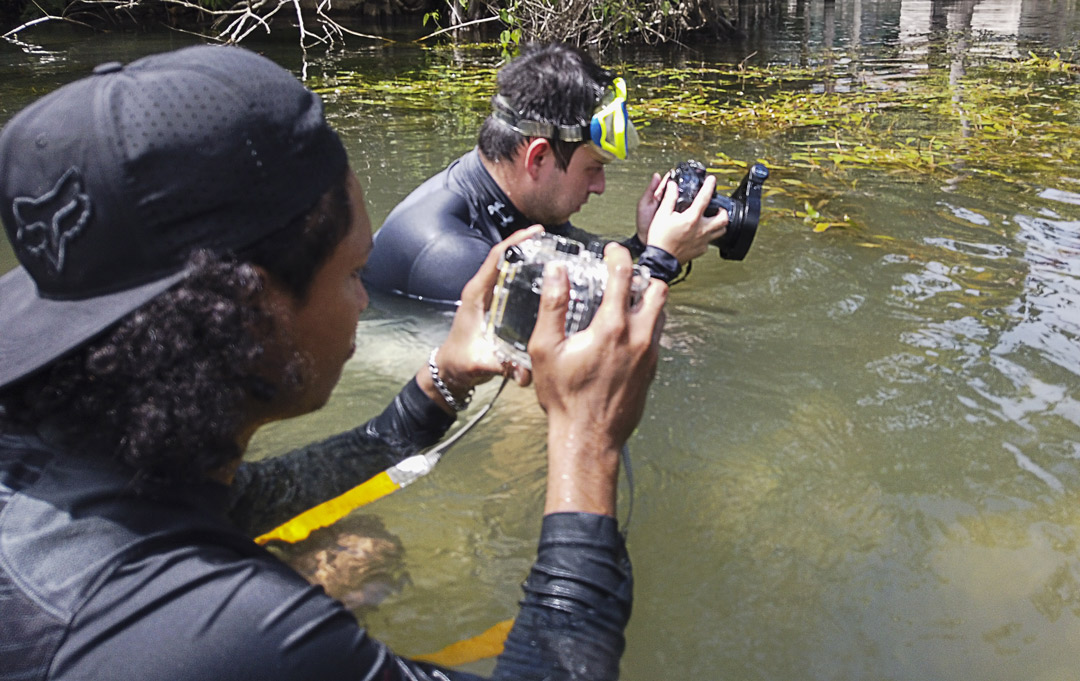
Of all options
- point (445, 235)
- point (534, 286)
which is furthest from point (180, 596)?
point (445, 235)

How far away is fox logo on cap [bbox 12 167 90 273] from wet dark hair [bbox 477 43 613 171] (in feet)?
7.63

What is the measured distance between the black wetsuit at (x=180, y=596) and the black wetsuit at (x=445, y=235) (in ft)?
6.24

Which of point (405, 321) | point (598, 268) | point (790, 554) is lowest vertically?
point (790, 554)

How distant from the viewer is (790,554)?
8.25 feet

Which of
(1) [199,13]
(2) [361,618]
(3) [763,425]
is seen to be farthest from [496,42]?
(2) [361,618]

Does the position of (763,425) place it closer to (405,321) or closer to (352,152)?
(405,321)

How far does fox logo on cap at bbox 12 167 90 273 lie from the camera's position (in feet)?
3.88

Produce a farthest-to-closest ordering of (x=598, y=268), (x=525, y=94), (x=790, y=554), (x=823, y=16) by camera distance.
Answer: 1. (x=823, y=16)
2. (x=525, y=94)
3. (x=790, y=554)
4. (x=598, y=268)

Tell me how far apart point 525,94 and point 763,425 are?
149 centimetres

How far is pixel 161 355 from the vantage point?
1196 mm

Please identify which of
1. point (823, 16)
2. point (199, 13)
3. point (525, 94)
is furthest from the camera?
point (823, 16)

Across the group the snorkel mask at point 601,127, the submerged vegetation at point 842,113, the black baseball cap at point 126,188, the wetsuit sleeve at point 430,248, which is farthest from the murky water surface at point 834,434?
the black baseball cap at point 126,188

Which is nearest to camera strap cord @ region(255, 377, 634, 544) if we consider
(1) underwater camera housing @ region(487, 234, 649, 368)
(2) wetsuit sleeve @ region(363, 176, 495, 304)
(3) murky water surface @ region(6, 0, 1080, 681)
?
(3) murky water surface @ region(6, 0, 1080, 681)

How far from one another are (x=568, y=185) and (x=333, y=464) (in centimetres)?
167
